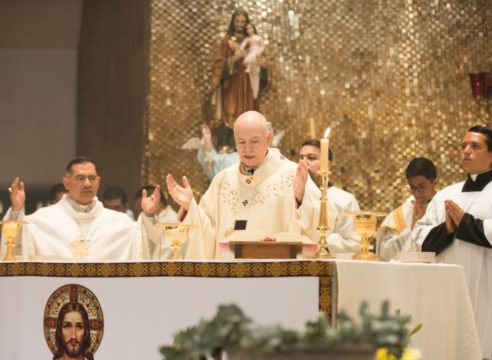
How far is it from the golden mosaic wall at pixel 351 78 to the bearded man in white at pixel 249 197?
17.1 ft

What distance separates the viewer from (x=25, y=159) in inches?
525

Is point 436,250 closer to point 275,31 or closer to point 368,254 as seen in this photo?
point 368,254

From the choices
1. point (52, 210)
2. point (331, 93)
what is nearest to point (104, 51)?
point (331, 93)

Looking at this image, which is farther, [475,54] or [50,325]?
[475,54]

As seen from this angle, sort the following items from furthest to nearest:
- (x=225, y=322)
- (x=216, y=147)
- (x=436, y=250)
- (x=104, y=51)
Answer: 1. (x=104, y=51)
2. (x=216, y=147)
3. (x=436, y=250)
4. (x=225, y=322)

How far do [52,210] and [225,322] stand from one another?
17.0 feet

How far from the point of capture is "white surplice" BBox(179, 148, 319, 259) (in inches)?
269

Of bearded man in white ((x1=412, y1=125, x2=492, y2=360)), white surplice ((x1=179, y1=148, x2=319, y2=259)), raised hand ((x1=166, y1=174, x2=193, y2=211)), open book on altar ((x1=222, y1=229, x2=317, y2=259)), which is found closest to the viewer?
open book on altar ((x1=222, y1=229, x2=317, y2=259))

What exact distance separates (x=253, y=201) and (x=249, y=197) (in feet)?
0.17

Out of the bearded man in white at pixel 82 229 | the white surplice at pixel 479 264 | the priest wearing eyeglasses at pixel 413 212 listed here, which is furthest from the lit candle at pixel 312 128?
the white surplice at pixel 479 264

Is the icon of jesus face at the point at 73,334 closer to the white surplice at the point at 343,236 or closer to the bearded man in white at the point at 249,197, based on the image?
the bearded man in white at the point at 249,197

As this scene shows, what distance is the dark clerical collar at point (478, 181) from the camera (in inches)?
301

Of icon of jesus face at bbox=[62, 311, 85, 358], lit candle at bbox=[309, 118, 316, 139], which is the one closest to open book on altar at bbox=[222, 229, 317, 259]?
icon of jesus face at bbox=[62, 311, 85, 358]

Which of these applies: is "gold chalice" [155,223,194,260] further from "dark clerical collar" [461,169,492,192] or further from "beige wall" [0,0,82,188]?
"beige wall" [0,0,82,188]
